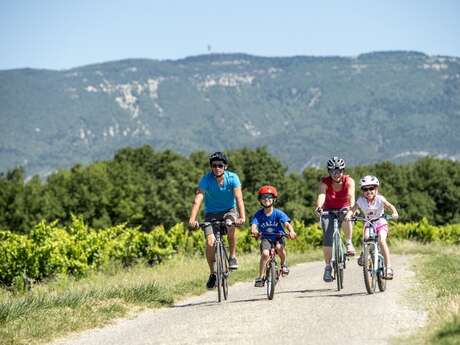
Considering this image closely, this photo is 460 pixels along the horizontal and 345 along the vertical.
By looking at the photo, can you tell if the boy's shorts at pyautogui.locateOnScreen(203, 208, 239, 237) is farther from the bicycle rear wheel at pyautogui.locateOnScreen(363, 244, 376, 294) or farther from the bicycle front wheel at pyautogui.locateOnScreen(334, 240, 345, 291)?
the bicycle rear wheel at pyautogui.locateOnScreen(363, 244, 376, 294)

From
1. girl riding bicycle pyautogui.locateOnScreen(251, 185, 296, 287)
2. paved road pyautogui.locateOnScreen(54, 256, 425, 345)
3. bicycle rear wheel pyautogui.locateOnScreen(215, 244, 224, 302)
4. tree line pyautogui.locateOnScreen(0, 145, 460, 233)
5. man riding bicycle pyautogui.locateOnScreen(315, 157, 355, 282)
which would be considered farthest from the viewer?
tree line pyautogui.locateOnScreen(0, 145, 460, 233)

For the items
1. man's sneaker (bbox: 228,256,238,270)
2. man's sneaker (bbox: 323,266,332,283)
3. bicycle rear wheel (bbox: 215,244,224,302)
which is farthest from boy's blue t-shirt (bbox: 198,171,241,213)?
man's sneaker (bbox: 323,266,332,283)

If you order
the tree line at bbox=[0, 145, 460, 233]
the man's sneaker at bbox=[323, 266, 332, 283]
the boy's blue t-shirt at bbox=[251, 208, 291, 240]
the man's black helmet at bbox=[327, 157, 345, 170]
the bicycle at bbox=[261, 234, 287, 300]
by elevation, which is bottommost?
the tree line at bbox=[0, 145, 460, 233]

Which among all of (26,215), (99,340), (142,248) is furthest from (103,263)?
(26,215)

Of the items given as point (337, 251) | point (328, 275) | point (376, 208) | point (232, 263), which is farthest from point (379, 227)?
point (232, 263)

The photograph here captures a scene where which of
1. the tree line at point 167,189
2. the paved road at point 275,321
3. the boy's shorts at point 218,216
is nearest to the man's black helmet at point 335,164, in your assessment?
the boy's shorts at point 218,216

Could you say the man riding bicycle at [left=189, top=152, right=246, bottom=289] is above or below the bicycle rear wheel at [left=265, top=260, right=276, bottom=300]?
above

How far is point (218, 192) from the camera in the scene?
13234 millimetres

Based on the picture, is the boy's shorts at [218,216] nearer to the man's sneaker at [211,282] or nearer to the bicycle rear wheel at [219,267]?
the bicycle rear wheel at [219,267]

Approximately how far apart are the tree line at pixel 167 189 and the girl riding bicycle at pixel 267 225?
6427 cm

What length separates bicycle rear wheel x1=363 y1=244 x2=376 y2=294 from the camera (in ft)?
42.7

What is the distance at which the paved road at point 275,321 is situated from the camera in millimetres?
9273

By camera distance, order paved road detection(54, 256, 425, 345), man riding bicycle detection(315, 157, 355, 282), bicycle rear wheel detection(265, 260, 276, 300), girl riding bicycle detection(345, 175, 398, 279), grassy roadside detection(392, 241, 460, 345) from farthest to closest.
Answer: man riding bicycle detection(315, 157, 355, 282) → girl riding bicycle detection(345, 175, 398, 279) → bicycle rear wheel detection(265, 260, 276, 300) → paved road detection(54, 256, 425, 345) → grassy roadside detection(392, 241, 460, 345)

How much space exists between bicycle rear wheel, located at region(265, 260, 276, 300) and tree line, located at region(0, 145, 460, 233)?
64.5 metres
